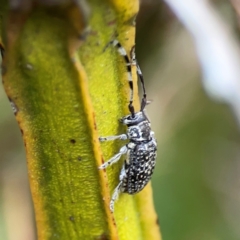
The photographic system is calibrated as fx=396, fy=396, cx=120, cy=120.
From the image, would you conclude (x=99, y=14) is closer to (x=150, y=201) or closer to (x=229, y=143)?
(x=150, y=201)

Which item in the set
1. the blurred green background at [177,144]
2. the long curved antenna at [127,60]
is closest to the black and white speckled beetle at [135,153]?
the long curved antenna at [127,60]

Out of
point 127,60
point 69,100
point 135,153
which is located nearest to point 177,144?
point 135,153

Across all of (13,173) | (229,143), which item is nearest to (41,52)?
(13,173)

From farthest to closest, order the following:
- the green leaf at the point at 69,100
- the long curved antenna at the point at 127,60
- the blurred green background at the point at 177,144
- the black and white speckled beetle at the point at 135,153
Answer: the blurred green background at the point at 177,144
the black and white speckled beetle at the point at 135,153
the long curved antenna at the point at 127,60
the green leaf at the point at 69,100

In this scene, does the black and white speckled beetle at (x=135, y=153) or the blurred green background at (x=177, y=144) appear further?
the blurred green background at (x=177, y=144)

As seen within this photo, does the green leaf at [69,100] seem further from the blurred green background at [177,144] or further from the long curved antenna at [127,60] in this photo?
the blurred green background at [177,144]

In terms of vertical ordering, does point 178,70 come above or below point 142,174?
above

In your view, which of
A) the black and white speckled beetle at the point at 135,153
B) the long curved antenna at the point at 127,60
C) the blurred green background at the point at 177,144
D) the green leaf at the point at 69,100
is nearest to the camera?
the green leaf at the point at 69,100

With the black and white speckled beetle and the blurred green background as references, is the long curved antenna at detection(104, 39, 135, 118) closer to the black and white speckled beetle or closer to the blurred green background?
the black and white speckled beetle
